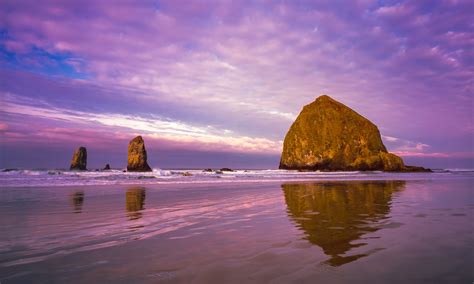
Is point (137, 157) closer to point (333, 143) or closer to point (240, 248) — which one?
point (333, 143)

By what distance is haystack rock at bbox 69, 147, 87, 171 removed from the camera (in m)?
68.7

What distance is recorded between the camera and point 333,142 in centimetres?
8069

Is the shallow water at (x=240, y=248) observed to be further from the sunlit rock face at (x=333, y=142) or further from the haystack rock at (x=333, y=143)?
the sunlit rock face at (x=333, y=142)

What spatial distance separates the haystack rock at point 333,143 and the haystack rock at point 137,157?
43.3 m

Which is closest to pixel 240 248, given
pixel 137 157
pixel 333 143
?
pixel 137 157

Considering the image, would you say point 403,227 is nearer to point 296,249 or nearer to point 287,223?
point 287,223

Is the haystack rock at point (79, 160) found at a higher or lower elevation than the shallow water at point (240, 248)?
higher

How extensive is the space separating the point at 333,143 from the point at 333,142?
0.30 metres

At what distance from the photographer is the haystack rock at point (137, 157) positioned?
191ft

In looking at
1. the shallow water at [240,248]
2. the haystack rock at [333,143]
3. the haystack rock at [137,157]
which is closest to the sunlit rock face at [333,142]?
the haystack rock at [333,143]

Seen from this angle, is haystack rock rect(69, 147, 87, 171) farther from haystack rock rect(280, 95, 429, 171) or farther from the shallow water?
the shallow water

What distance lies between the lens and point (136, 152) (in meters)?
59.0

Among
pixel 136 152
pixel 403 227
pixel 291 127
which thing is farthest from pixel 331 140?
pixel 403 227

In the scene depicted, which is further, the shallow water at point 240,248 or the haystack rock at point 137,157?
the haystack rock at point 137,157
